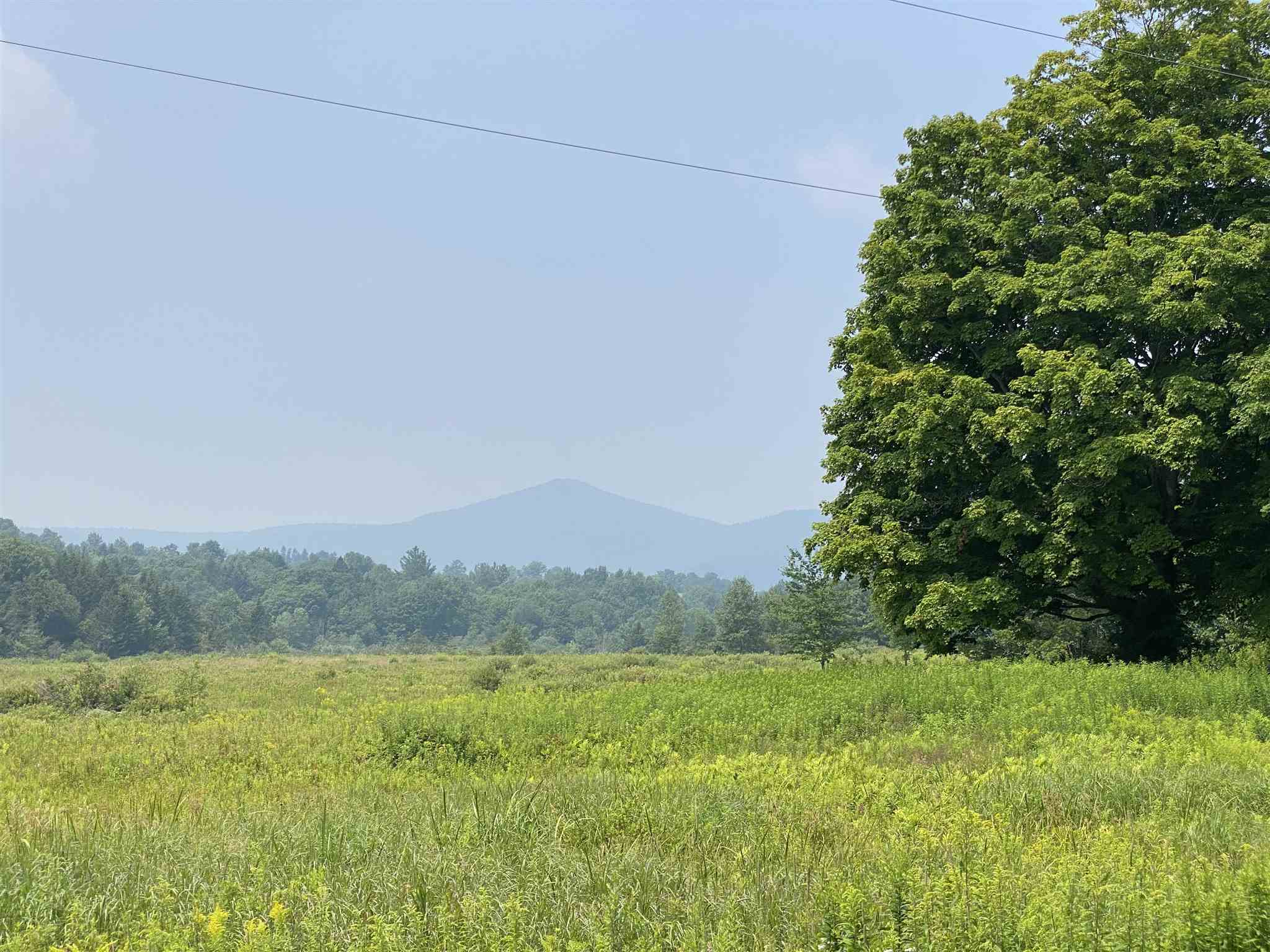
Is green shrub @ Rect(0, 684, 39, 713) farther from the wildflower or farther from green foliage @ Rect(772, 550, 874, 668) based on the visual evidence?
green foliage @ Rect(772, 550, 874, 668)

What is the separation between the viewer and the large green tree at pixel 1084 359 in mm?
15516

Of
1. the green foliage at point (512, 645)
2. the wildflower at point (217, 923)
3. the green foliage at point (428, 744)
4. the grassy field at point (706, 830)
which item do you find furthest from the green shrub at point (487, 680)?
the green foliage at point (512, 645)

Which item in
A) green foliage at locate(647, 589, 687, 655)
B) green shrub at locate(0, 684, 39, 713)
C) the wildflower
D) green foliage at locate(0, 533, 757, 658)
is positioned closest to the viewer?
the wildflower

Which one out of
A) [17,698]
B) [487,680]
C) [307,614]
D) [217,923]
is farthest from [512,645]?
[307,614]

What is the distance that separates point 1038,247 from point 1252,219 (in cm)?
387

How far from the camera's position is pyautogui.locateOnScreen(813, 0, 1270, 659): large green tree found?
1552 cm

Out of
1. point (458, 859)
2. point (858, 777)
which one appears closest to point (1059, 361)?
point (858, 777)

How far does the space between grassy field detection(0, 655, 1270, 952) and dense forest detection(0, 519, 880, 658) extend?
30717 millimetres

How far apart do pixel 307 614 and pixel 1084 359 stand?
165639 millimetres

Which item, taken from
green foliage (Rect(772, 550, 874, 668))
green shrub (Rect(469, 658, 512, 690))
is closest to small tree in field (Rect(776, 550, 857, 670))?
green foliage (Rect(772, 550, 874, 668))

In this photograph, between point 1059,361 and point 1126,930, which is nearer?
point 1126,930

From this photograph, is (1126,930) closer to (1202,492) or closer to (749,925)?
(749,925)

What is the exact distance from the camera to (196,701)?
2189 cm

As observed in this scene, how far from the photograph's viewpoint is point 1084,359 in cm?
1583
